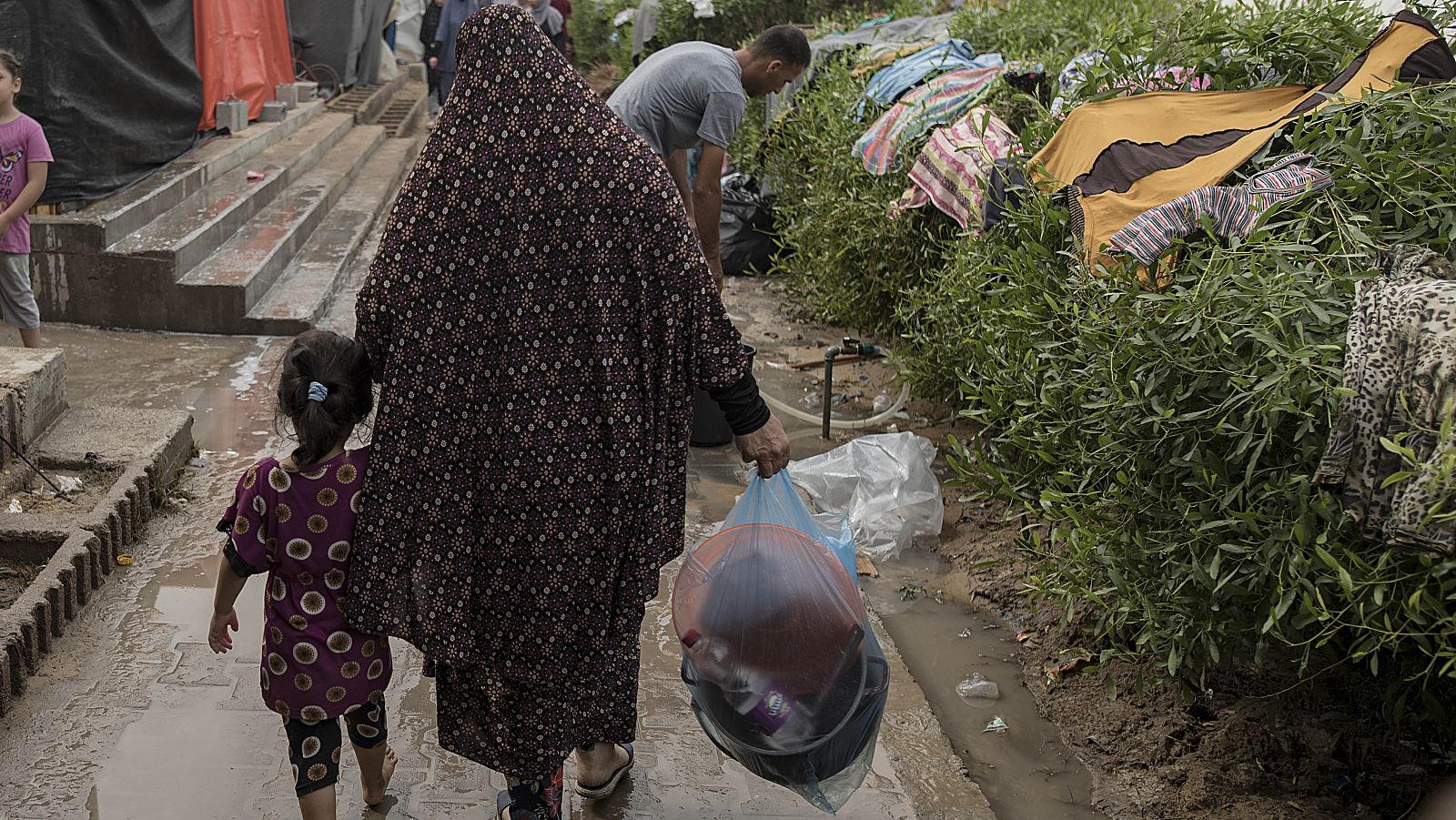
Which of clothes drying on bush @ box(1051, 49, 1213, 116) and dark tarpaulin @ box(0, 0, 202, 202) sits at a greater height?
clothes drying on bush @ box(1051, 49, 1213, 116)

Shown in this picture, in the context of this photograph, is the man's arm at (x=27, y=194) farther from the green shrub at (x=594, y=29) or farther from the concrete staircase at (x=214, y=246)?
the green shrub at (x=594, y=29)

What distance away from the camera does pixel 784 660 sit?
8.54 feet

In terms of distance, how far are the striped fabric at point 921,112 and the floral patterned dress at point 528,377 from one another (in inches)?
154

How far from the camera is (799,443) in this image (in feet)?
18.4

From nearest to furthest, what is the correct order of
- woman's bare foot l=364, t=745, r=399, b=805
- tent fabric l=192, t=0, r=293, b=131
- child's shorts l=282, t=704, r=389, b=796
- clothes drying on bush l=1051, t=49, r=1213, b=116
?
child's shorts l=282, t=704, r=389, b=796
woman's bare foot l=364, t=745, r=399, b=805
clothes drying on bush l=1051, t=49, r=1213, b=116
tent fabric l=192, t=0, r=293, b=131

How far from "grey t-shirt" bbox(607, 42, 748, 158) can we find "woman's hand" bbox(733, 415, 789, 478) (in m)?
2.74

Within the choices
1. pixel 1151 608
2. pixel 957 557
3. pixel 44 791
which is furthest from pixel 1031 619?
pixel 44 791

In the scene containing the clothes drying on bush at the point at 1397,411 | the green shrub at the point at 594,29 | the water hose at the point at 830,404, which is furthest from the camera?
the green shrub at the point at 594,29

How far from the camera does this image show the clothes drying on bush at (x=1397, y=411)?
219 cm

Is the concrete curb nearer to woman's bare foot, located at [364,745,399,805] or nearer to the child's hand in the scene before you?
the child's hand

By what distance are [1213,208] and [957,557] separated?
1.89 meters

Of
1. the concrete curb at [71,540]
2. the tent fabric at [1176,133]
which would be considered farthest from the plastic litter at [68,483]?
the tent fabric at [1176,133]

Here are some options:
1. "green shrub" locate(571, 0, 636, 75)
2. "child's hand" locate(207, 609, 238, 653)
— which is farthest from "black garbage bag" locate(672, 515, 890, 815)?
"green shrub" locate(571, 0, 636, 75)

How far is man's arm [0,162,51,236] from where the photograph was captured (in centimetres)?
503
